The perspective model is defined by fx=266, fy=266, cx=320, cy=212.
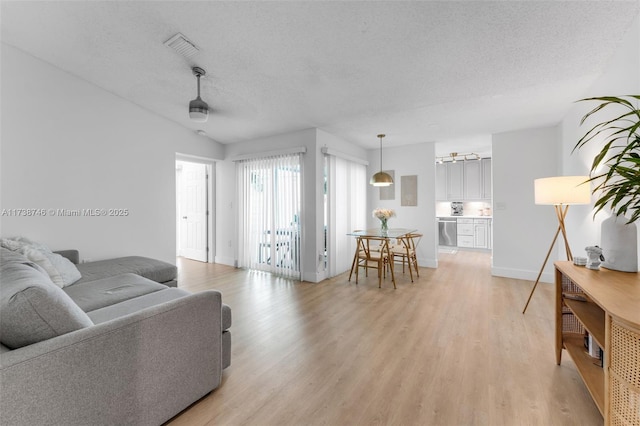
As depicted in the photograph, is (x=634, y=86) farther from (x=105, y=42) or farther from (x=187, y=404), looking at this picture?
(x=105, y=42)

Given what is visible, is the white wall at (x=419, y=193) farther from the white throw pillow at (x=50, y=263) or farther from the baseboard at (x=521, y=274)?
the white throw pillow at (x=50, y=263)

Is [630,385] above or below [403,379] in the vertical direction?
above

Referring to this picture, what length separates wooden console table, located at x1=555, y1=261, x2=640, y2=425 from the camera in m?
1.07

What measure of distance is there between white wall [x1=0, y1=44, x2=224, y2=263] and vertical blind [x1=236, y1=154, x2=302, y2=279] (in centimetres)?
122

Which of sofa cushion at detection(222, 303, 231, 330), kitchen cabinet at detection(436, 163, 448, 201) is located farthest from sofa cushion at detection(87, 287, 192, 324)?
kitchen cabinet at detection(436, 163, 448, 201)

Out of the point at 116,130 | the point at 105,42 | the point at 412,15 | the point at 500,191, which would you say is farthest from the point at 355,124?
the point at 116,130

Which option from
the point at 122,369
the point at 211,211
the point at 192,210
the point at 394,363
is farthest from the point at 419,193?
the point at 122,369

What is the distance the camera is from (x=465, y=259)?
594 centimetres

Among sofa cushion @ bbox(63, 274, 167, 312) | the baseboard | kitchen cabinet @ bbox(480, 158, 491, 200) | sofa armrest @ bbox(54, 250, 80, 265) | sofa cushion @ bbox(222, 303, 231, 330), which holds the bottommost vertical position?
the baseboard

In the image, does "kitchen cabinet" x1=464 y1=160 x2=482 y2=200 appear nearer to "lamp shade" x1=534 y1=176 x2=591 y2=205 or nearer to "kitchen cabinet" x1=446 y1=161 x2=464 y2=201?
"kitchen cabinet" x1=446 y1=161 x2=464 y2=201

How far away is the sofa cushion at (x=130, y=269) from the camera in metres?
2.84

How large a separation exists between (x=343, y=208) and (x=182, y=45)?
3411 mm

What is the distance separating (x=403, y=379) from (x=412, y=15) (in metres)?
Answer: 2.65

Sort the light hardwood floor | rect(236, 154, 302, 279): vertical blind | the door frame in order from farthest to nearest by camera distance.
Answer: the door frame → rect(236, 154, 302, 279): vertical blind → the light hardwood floor
